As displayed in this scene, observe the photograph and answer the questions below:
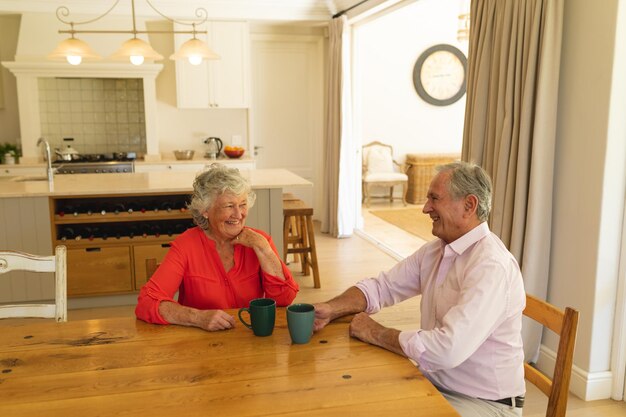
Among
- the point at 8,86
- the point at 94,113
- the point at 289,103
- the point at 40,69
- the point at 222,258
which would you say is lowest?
the point at 222,258

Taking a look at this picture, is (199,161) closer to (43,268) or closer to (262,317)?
(43,268)

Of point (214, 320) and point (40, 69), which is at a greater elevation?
point (40, 69)

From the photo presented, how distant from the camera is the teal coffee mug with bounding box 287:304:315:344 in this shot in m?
1.57

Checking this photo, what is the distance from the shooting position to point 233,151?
6.45 meters

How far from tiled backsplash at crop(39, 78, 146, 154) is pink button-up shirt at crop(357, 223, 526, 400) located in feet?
18.3

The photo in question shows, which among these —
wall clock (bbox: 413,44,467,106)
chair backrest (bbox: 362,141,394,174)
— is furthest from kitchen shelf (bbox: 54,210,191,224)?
wall clock (bbox: 413,44,467,106)

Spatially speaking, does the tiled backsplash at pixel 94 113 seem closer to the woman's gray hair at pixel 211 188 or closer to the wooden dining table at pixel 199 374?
the woman's gray hair at pixel 211 188

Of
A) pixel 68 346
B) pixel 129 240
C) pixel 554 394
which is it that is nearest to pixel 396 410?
pixel 554 394

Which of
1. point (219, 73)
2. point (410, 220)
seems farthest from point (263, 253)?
point (410, 220)

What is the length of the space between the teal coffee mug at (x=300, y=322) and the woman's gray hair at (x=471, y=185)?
0.56 m

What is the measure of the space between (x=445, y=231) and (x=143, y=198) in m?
3.07

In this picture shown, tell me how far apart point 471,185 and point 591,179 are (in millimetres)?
1254

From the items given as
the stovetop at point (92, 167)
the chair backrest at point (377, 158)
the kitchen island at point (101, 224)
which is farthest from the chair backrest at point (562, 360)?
the chair backrest at point (377, 158)

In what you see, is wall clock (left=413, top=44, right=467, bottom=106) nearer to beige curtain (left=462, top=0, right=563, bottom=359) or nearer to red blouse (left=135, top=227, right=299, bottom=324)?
beige curtain (left=462, top=0, right=563, bottom=359)
